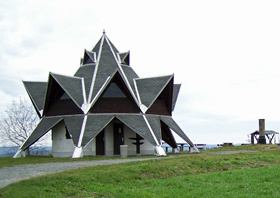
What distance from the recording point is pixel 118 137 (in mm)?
29141

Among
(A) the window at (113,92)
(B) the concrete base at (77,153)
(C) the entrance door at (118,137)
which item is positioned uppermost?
(A) the window at (113,92)

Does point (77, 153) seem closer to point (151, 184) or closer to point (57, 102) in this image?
point (57, 102)

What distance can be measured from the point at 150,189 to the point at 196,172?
14.9 feet

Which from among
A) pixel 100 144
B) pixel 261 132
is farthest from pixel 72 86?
pixel 261 132

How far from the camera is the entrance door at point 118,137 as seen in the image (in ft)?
95.0

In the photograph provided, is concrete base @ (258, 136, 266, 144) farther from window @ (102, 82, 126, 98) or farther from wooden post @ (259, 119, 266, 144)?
window @ (102, 82, 126, 98)

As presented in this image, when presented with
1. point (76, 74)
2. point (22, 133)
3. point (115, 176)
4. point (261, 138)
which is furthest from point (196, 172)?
point (22, 133)

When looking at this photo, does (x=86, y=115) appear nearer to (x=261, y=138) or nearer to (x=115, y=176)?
(x=115, y=176)

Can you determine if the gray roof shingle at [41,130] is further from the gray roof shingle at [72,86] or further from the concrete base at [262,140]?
the concrete base at [262,140]

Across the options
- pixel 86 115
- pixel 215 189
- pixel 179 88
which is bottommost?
pixel 215 189

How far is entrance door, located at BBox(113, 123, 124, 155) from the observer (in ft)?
95.0

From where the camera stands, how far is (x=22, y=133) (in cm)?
4241

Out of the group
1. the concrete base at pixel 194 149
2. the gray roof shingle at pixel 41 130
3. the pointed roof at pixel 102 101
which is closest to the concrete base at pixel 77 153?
the pointed roof at pixel 102 101

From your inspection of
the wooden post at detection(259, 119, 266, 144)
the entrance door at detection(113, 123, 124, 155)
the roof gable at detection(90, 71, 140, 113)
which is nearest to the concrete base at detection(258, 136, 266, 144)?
the wooden post at detection(259, 119, 266, 144)
